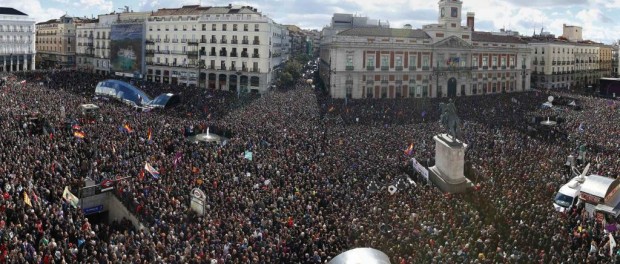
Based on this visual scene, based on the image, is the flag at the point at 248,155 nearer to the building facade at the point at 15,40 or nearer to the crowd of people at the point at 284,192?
the crowd of people at the point at 284,192

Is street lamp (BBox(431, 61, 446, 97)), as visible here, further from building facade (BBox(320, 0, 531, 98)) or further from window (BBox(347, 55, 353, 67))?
Result: window (BBox(347, 55, 353, 67))

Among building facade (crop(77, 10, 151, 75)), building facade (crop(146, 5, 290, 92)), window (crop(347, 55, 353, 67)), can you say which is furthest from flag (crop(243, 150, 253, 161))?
building facade (crop(77, 10, 151, 75))

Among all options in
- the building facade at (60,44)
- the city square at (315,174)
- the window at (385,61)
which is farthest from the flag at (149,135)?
the building facade at (60,44)

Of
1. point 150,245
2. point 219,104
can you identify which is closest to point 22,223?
point 150,245

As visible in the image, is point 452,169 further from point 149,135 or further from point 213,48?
point 213,48

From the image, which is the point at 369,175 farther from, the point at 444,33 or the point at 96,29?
the point at 96,29

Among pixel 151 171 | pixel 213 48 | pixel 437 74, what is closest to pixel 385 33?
pixel 437 74
